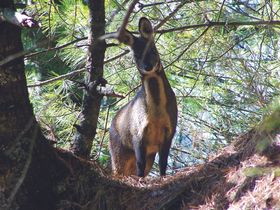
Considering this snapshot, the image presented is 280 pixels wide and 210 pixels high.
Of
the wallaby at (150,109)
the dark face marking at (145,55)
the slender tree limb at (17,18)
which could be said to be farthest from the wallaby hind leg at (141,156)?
the slender tree limb at (17,18)

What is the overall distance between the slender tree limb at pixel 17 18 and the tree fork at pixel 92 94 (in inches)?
46.5

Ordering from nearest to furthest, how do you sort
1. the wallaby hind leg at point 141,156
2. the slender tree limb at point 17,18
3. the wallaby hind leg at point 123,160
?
1. the slender tree limb at point 17,18
2. the wallaby hind leg at point 141,156
3. the wallaby hind leg at point 123,160

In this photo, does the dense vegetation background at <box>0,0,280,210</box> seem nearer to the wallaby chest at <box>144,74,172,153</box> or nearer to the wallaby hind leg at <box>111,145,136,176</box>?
the wallaby chest at <box>144,74,172,153</box>

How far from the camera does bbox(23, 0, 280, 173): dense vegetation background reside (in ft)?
20.1

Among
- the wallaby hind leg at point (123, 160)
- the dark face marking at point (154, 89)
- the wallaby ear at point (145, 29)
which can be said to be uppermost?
the wallaby ear at point (145, 29)

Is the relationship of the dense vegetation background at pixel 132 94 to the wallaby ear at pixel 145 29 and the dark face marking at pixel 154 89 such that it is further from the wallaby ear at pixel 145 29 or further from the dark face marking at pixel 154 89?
the dark face marking at pixel 154 89

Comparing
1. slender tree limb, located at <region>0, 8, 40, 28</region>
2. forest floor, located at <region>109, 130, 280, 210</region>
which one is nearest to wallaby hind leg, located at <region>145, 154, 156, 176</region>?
forest floor, located at <region>109, 130, 280, 210</region>

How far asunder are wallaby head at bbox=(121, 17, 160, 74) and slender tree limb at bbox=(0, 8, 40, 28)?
5.69 feet

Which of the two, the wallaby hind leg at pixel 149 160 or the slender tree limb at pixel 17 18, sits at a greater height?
the wallaby hind leg at pixel 149 160

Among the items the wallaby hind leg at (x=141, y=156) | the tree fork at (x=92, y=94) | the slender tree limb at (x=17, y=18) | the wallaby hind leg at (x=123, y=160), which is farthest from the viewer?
the wallaby hind leg at (x=123, y=160)

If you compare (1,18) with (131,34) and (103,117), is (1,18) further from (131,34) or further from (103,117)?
(103,117)

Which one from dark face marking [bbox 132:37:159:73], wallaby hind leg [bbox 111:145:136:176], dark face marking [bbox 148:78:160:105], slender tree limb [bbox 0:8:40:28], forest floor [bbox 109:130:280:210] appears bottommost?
forest floor [bbox 109:130:280:210]

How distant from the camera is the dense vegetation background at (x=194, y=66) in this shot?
20.1 feet

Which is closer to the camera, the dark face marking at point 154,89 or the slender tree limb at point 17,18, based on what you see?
the slender tree limb at point 17,18
